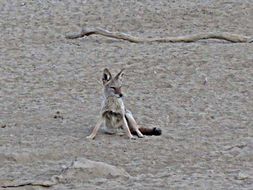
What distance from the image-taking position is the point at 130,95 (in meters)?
11.7

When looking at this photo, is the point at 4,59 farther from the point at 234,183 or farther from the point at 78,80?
the point at 234,183

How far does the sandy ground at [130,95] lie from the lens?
804cm

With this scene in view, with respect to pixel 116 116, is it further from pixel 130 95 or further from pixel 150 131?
pixel 130 95

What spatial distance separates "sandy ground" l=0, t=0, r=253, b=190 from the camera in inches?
316

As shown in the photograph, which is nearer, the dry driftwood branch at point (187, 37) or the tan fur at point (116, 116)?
the tan fur at point (116, 116)

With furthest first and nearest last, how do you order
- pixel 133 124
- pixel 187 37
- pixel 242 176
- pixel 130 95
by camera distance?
pixel 187 37, pixel 130 95, pixel 133 124, pixel 242 176

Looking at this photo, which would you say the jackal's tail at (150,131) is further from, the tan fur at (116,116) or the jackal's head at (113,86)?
the jackal's head at (113,86)

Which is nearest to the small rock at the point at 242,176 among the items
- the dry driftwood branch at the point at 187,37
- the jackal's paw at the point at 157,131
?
the jackal's paw at the point at 157,131

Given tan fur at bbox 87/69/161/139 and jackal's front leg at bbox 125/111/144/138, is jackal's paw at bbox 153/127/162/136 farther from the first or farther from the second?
jackal's front leg at bbox 125/111/144/138

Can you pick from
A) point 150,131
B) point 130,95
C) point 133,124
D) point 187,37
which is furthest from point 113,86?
point 187,37

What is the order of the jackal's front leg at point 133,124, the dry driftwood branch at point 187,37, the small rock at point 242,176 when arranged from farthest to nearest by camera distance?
the dry driftwood branch at point 187,37 → the jackal's front leg at point 133,124 → the small rock at point 242,176

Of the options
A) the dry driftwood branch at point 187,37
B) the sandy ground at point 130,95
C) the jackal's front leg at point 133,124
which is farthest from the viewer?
the dry driftwood branch at point 187,37

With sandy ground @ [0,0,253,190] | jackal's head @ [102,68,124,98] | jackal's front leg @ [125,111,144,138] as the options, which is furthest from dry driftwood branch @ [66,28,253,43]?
jackal's front leg @ [125,111,144,138]

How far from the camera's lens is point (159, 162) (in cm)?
842
